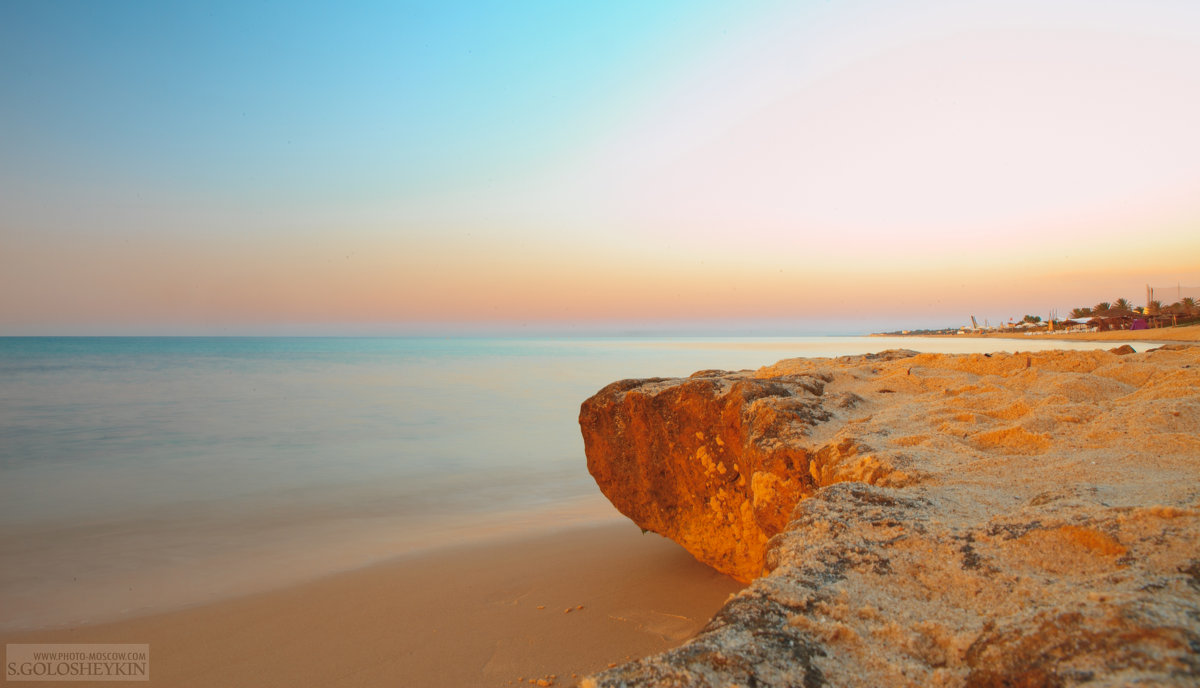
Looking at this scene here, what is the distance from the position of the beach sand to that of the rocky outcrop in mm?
629

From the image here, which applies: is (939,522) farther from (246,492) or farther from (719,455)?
(246,492)

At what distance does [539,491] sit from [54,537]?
5.22m

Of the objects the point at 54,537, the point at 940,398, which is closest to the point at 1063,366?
the point at 940,398

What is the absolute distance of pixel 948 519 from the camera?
1858mm

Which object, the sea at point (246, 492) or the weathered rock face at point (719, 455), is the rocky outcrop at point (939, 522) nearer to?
the weathered rock face at point (719, 455)

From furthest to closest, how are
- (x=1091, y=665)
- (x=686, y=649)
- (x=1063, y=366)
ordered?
(x=1063, y=366) → (x=686, y=649) → (x=1091, y=665)

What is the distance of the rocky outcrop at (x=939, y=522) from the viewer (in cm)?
118

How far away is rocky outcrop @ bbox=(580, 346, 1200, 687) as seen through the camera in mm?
1178

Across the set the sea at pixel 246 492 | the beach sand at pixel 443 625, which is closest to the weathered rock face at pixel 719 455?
the beach sand at pixel 443 625

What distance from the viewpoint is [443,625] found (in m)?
4.04

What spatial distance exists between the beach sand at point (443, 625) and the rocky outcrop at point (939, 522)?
0.63 metres

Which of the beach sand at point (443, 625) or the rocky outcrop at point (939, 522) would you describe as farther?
the beach sand at point (443, 625)

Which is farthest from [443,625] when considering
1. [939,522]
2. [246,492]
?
[246,492]

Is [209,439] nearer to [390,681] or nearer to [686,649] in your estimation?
[390,681]
